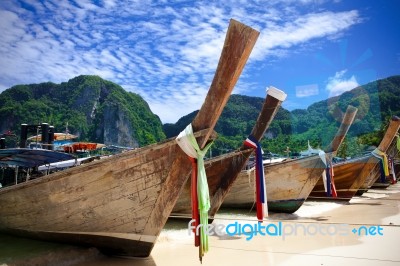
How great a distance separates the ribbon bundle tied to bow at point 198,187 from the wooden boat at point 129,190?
5.7 inches

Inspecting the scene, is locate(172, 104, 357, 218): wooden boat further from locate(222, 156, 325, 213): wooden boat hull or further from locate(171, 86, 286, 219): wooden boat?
locate(171, 86, 286, 219): wooden boat

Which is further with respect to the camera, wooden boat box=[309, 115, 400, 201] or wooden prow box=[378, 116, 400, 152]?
wooden boat box=[309, 115, 400, 201]

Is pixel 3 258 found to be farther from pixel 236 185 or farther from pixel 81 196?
pixel 236 185

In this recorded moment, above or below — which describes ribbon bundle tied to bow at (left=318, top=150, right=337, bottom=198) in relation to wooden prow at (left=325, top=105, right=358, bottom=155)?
below

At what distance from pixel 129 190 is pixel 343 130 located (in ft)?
26.0

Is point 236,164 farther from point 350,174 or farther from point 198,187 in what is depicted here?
point 350,174

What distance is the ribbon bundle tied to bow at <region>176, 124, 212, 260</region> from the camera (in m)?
3.63

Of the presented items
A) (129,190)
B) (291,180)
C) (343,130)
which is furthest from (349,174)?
(129,190)

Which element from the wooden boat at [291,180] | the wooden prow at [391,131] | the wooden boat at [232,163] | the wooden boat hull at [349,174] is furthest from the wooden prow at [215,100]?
the wooden boat hull at [349,174]

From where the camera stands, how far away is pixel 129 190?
4164 millimetres

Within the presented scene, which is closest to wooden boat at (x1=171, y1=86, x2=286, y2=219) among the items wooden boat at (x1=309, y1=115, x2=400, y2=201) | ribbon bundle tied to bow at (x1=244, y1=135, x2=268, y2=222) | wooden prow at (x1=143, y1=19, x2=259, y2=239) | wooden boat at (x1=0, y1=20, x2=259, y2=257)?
ribbon bundle tied to bow at (x1=244, y1=135, x2=268, y2=222)

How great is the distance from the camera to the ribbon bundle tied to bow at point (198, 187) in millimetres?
3630

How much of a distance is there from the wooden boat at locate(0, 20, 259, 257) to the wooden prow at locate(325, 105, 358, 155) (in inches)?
281

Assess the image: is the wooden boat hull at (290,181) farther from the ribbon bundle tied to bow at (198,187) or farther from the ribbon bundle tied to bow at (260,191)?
the ribbon bundle tied to bow at (198,187)
